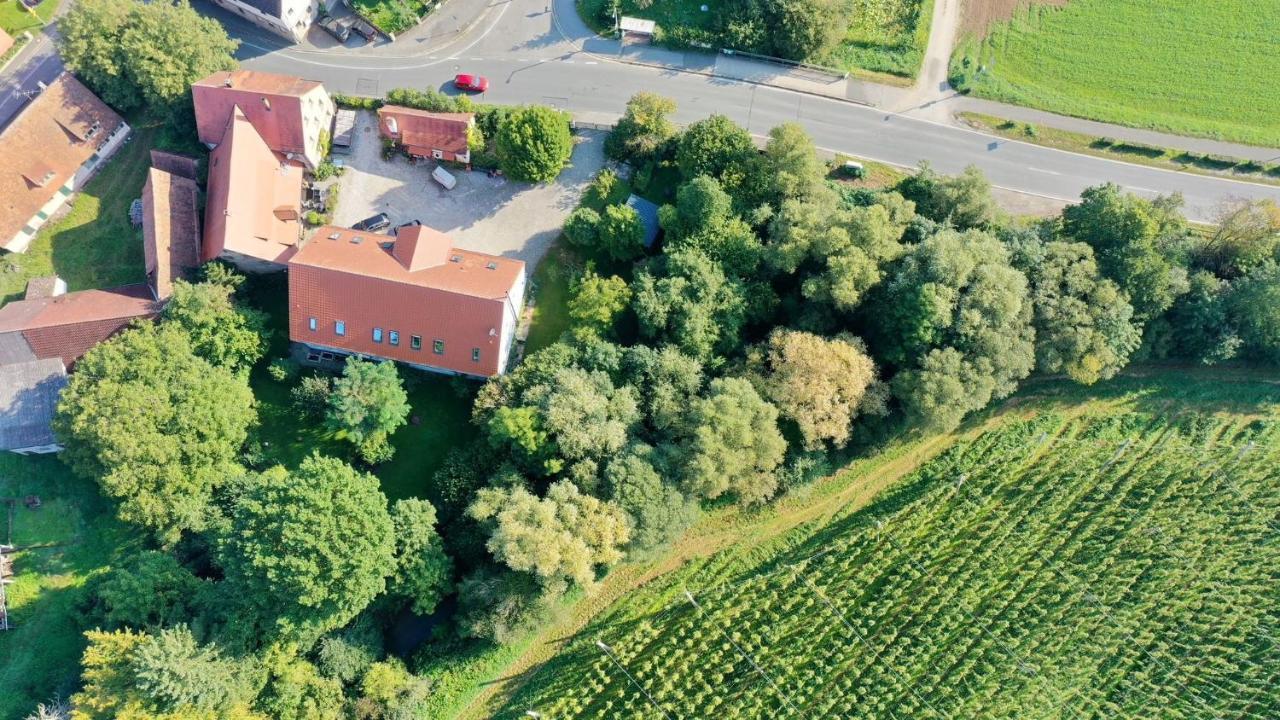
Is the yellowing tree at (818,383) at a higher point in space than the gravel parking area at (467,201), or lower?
lower

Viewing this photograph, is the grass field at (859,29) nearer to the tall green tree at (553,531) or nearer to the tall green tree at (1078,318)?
the tall green tree at (1078,318)

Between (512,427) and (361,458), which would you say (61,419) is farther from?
(512,427)

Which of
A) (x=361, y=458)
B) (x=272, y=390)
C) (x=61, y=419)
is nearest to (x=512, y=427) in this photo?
(x=361, y=458)

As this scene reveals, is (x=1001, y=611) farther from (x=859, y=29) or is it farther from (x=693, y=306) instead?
(x=859, y=29)

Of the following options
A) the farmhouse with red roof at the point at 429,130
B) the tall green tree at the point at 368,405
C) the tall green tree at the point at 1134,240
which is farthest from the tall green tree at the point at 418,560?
the tall green tree at the point at 1134,240

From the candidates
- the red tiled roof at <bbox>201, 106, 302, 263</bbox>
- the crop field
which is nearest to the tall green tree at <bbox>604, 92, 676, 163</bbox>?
the red tiled roof at <bbox>201, 106, 302, 263</bbox>

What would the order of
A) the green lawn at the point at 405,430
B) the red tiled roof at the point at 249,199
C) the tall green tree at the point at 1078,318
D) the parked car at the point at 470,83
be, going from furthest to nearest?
1. the parked car at the point at 470,83
2. the green lawn at the point at 405,430
3. the red tiled roof at the point at 249,199
4. the tall green tree at the point at 1078,318
